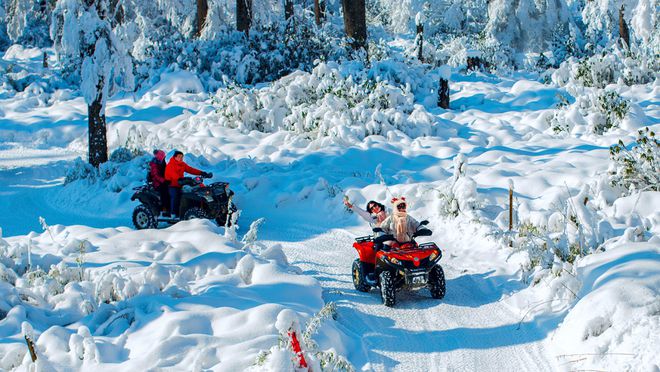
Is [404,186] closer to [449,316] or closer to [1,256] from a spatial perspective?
[449,316]

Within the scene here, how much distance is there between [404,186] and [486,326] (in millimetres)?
5546

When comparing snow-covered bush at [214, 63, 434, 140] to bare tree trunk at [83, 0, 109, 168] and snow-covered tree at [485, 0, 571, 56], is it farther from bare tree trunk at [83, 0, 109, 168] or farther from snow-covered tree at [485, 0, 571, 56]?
snow-covered tree at [485, 0, 571, 56]

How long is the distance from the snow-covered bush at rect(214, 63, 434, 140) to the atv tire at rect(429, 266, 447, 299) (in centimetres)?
843

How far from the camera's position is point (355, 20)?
2155cm

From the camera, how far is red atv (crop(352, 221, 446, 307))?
766cm

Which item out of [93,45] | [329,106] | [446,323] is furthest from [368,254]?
[329,106]

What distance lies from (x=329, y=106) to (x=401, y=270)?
10.0 m

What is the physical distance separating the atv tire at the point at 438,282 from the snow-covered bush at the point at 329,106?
843 cm

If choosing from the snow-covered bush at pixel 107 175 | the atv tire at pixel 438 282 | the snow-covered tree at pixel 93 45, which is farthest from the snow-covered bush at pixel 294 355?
the snow-covered tree at pixel 93 45

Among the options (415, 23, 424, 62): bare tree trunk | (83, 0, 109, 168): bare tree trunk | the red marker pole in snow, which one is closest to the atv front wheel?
(83, 0, 109, 168): bare tree trunk

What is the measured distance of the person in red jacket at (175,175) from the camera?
12102mm

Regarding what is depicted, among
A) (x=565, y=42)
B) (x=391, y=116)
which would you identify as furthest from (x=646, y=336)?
(x=565, y=42)

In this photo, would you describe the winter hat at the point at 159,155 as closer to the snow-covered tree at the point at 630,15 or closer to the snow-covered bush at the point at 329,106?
the snow-covered bush at the point at 329,106

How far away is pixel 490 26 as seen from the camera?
3266 centimetres
